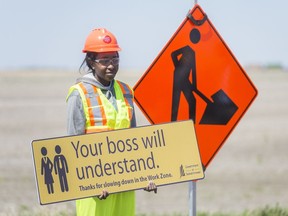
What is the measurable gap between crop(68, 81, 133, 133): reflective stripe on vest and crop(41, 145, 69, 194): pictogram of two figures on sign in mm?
291

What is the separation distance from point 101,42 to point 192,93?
137 cm

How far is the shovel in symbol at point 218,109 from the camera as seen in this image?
8977 millimetres

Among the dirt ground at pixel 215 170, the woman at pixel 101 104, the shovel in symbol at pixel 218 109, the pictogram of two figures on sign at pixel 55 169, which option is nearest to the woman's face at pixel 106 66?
the woman at pixel 101 104

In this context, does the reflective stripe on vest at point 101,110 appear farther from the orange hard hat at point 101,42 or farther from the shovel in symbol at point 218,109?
the shovel in symbol at point 218,109

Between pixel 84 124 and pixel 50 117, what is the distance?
2167 centimetres

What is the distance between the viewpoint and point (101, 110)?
301 inches

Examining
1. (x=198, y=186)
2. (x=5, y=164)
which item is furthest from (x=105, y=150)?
(x=5, y=164)

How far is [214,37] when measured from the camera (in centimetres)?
897

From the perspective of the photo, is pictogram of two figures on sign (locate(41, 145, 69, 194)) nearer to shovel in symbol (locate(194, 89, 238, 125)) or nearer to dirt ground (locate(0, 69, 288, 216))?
shovel in symbol (locate(194, 89, 238, 125))

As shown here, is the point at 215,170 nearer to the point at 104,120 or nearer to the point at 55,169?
the point at 104,120

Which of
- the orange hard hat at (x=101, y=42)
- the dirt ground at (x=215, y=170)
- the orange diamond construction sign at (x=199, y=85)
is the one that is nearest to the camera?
the orange hard hat at (x=101, y=42)

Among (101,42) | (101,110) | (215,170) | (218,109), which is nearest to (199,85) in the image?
(218,109)

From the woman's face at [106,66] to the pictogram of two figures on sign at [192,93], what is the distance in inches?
46.8

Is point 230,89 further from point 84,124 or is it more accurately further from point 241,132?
point 241,132
